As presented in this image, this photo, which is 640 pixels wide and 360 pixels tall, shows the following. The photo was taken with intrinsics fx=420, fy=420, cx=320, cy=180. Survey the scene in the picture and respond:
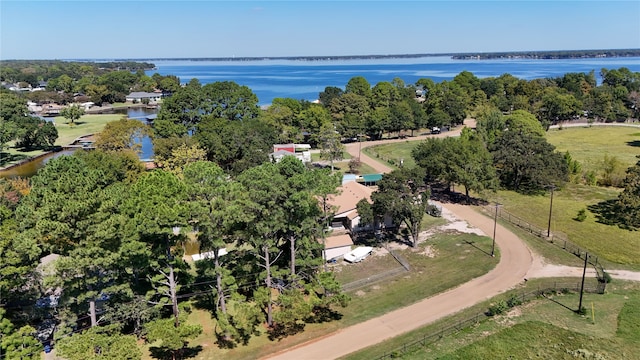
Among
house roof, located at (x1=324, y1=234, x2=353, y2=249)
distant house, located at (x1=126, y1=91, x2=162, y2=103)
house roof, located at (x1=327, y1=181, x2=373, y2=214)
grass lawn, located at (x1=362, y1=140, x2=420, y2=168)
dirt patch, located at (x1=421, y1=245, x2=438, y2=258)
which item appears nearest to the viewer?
dirt patch, located at (x1=421, y1=245, x2=438, y2=258)

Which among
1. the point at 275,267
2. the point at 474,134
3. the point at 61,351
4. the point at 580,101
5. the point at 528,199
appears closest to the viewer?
the point at 61,351

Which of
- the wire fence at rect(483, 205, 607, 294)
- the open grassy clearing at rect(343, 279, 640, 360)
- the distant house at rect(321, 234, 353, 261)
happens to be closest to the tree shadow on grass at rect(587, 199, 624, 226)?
the wire fence at rect(483, 205, 607, 294)

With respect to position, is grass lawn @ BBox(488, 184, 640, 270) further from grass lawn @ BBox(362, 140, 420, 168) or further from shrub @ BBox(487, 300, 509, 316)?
grass lawn @ BBox(362, 140, 420, 168)

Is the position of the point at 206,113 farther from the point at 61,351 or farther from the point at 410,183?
the point at 61,351

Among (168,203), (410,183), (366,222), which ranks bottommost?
(366,222)

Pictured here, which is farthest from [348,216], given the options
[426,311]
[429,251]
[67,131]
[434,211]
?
[67,131]

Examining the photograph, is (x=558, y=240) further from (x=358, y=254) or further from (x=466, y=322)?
(x=358, y=254)

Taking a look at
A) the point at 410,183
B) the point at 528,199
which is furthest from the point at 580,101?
the point at 410,183
